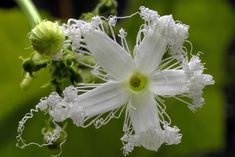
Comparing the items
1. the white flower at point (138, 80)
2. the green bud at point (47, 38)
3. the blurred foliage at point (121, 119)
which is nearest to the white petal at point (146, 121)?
the white flower at point (138, 80)

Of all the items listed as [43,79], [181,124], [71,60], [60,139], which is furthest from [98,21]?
[181,124]

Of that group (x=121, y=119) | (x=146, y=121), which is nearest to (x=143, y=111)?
(x=146, y=121)

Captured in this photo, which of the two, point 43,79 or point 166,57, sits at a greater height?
point 43,79

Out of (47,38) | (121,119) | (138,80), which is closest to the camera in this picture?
(47,38)

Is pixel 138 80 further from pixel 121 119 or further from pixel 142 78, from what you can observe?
pixel 121 119

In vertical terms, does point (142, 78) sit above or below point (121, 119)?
below

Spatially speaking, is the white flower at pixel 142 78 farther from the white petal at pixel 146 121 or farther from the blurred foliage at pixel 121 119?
the blurred foliage at pixel 121 119

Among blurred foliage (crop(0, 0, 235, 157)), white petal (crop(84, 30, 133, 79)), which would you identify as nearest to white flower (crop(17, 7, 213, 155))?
white petal (crop(84, 30, 133, 79))

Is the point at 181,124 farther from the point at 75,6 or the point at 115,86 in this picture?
the point at 115,86
